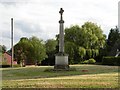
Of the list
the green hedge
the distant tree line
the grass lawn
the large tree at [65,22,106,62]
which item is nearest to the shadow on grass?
the grass lawn

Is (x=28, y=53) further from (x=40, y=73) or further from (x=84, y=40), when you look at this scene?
(x=40, y=73)

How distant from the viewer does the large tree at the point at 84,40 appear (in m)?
64.5

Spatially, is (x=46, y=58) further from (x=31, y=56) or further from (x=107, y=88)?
(x=107, y=88)

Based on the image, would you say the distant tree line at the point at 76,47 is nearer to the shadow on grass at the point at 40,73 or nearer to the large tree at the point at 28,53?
the large tree at the point at 28,53

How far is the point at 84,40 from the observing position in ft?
214

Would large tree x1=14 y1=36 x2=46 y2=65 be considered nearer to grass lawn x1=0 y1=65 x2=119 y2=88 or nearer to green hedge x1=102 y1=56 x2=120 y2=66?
green hedge x1=102 y1=56 x2=120 y2=66

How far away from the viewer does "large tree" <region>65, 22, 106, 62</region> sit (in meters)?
64.5

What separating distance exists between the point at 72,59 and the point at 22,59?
9.97 m

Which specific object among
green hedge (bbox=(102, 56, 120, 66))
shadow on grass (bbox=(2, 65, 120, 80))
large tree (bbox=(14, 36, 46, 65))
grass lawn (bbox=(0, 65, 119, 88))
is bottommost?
grass lawn (bbox=(0, 65, 119, 88))

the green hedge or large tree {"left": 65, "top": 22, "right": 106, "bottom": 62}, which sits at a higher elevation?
large tree {"left": 65, "top": 22, "right": 106, "bottom": 62}

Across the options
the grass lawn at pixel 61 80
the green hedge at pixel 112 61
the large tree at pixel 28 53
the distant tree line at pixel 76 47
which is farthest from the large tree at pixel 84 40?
the grass lawn at pixel 61 80

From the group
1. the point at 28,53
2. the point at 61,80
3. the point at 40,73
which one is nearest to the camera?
the point at 61,80

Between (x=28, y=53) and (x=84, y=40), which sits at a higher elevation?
(x=84, y=40)

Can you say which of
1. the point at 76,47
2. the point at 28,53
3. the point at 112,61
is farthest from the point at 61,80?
the point at 28,53
